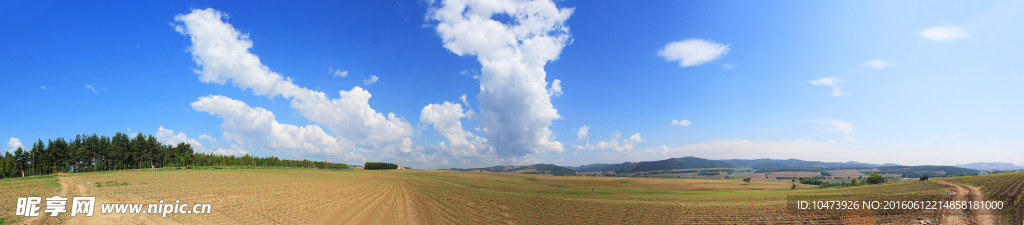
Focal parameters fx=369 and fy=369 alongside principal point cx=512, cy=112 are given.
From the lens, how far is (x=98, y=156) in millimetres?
104125

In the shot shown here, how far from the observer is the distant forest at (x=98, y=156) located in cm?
8738

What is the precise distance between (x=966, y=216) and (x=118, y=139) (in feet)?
565

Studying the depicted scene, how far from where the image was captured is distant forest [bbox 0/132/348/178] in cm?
8738

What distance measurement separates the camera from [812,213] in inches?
1182

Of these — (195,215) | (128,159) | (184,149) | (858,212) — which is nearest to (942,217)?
(858,212)

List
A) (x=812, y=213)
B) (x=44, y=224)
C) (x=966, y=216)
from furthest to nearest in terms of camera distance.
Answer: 1. (x=812, y=213)
2. (x=966, y=216)
3. (x=44, y=224)

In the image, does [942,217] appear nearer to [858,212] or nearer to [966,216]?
[966,216]

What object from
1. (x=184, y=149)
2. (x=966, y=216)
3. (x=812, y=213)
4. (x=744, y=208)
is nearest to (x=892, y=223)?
(x=812, y=213)

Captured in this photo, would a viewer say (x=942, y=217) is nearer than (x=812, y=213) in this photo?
Yes

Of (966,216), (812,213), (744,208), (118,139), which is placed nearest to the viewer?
(966,216)

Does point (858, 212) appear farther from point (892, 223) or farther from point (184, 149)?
point (184, 149)

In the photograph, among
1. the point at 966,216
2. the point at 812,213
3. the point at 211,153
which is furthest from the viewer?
the point at 211,153

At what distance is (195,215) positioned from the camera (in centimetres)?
2289

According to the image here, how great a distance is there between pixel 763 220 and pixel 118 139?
6290 inches
